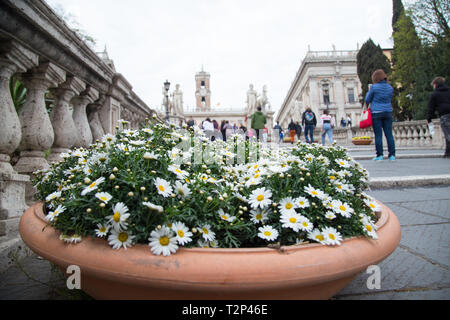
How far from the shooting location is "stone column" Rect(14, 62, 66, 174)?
182 centimetres

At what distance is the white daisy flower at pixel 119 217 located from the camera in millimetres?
810

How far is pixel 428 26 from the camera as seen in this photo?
20.8 metres

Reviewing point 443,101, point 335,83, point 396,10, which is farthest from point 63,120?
point 335,83

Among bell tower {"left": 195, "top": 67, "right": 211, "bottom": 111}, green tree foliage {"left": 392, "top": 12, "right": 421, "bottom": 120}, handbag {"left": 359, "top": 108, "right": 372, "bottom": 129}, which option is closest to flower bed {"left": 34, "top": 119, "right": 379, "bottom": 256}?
handbag {"left": 359, "top": 108, "right": 372, "bottom": 129}

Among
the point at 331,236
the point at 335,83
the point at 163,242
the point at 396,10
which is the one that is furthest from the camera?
the point at 335,83

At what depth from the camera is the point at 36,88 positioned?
193cm

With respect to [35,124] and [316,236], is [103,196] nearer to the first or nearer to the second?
[316,236]

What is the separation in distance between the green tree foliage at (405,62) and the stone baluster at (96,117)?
1011 inches

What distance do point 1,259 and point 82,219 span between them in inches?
36.1

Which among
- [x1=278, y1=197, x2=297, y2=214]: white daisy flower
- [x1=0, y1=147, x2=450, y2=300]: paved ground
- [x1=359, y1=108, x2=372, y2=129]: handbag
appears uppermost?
[x1=359, y1=108, x2=372, y2=129]: handbag

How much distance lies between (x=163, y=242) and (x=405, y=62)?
1181 inches

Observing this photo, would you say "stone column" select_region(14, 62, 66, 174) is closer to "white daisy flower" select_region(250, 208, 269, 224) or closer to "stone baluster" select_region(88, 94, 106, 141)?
"stone baluster" select_region(88, 94, 106, 141)

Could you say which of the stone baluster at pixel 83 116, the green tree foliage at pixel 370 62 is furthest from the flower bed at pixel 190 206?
the green tree foliage at pixel 370 62

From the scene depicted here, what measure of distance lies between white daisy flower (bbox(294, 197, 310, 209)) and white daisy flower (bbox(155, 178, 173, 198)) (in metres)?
0.52
